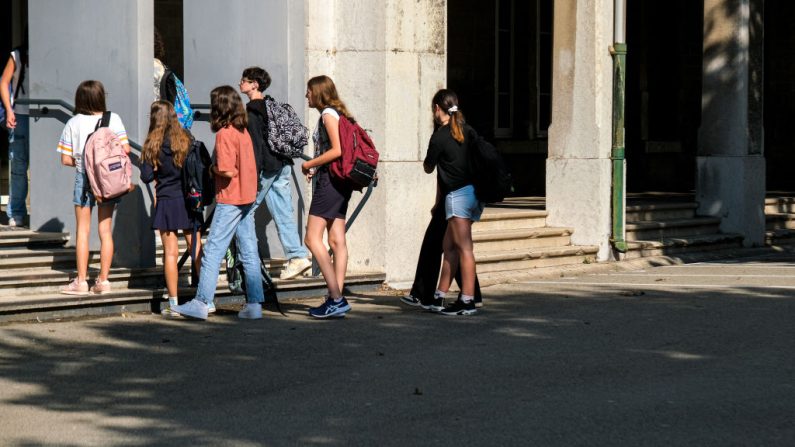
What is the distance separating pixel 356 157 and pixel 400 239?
2599 mm

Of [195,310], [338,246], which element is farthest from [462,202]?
[195,310]

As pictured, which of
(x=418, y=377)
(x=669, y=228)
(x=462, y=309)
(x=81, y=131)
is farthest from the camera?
(x=669, y=228)

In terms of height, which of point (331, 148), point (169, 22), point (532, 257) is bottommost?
point (532, 257)

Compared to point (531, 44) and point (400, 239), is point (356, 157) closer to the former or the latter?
point (400, 239)

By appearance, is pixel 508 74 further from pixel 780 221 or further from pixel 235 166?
pixel 235 166

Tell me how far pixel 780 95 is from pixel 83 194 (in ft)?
60.7

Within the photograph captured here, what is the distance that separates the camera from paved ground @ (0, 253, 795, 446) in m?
7.36

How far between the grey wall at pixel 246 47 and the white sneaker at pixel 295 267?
805mm

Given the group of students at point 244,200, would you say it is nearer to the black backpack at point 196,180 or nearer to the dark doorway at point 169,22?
the black backpack at point 196,180

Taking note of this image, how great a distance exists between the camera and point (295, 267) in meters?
13.2

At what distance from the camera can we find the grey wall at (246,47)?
13.8 meters

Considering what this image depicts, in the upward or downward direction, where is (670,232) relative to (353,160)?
downward

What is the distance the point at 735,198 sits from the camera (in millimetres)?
19156

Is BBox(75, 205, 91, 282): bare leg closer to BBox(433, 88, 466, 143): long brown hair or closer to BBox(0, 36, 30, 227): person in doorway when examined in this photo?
BBox(0, 36, 30, 227): person in doorway
